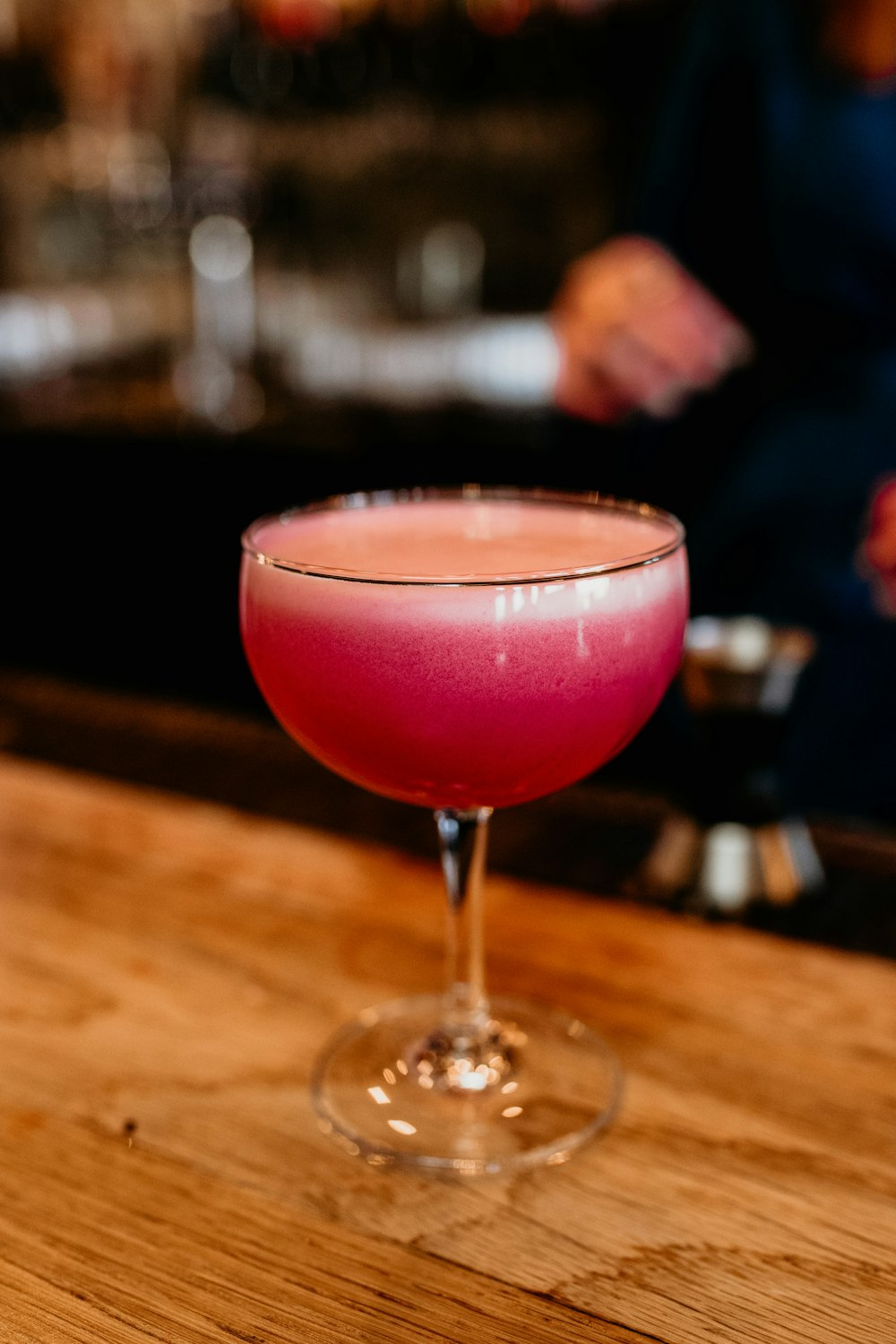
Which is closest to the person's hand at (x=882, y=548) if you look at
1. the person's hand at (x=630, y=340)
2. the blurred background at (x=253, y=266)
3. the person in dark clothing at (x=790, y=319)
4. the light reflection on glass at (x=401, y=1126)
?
the person in dark clothing at (x=790, y=319)

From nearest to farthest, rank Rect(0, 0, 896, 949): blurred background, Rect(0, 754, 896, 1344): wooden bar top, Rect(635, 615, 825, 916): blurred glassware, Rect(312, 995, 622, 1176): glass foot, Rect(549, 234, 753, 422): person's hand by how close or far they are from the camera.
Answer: Rect(0, 754, 896, 1344): wooden bar top, Rect(312, 995, 622, 1176): glass foot, Rect(635, 615, 825, 916): blurred glassware, Rect(549, 234, 753, 422): person's hand, Rect(0, 0, 896, 949): blurred background

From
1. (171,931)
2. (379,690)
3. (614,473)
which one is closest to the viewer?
(379,690)

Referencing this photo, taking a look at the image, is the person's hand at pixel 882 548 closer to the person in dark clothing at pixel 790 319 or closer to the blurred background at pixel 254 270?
the person in dark clothing at pixel 790 319

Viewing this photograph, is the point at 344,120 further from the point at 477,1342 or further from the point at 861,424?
the point at 477,1342

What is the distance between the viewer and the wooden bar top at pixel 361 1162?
493 mm

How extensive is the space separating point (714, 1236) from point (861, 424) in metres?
1.11

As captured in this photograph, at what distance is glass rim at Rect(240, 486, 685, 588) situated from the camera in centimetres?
55

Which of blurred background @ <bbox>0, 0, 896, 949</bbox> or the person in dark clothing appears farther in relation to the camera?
blurred background @ <bbox>0, 0, 896, 949</bbox>

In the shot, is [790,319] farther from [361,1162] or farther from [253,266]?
[253,266]

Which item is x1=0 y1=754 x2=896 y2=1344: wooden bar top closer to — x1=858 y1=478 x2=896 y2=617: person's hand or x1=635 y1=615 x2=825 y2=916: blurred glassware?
x1=635 y1=615 x2=825 y2=916: blurred glassware

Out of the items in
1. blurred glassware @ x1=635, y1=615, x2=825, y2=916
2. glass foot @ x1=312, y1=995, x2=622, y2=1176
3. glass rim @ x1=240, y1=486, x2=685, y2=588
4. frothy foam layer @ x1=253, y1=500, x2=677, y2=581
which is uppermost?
glass rim @ x1=240, y1=486, x2=685, y2=588

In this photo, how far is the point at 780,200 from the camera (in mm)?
1438

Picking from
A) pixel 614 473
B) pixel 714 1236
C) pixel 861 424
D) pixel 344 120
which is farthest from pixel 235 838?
pixel 344 120

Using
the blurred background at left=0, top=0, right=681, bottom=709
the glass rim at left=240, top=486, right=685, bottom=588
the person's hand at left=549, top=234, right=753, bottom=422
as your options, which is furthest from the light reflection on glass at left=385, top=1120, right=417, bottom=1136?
the blurred background at left=0, top=0, right=681, bottom=709
